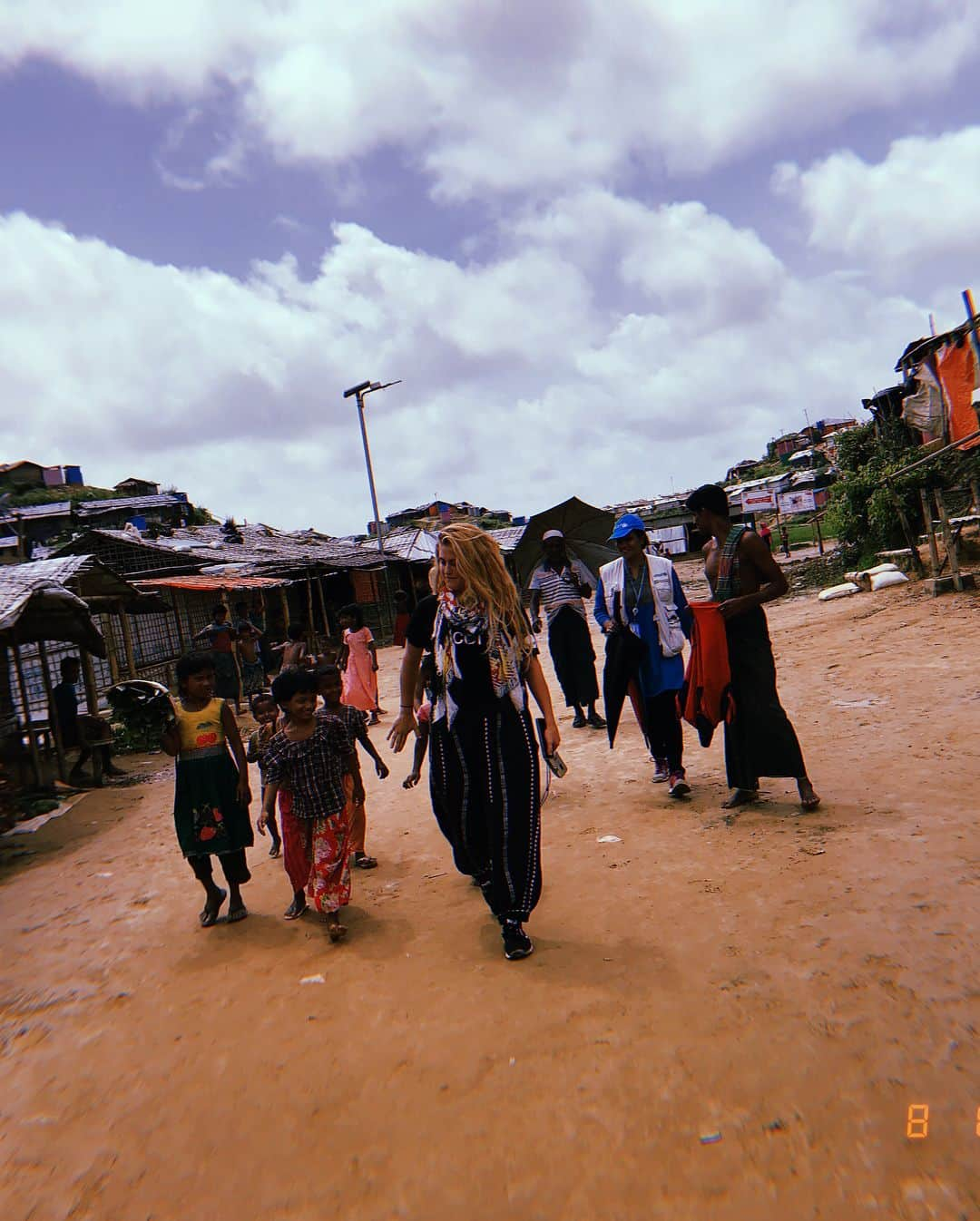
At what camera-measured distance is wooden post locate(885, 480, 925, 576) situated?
1475 centimetres

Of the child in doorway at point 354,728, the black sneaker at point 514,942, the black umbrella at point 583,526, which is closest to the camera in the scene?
the black sneaker at point 514,942

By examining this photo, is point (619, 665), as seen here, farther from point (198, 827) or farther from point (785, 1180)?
point (785, 1180)

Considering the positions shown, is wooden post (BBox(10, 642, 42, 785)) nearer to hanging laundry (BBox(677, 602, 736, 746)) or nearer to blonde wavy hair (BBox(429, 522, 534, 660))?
blonde wavy hair (BBox(429, 522, 534, 660))

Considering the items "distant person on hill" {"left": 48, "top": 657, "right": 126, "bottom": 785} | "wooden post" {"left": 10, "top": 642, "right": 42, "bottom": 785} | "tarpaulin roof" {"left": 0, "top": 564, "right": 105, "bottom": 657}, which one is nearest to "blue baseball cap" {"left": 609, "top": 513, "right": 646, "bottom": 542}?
"tarpaulin roof" {"left": 0, "top": 564, "right": 105, "bottom": 657}

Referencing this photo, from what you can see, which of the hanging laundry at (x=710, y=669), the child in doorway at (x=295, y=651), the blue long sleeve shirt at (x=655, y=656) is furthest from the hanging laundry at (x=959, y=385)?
the child in doorway at (x=295, y=651)

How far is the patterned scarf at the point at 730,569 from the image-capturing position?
4.50m

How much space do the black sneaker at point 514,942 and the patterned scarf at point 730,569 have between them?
2238mm

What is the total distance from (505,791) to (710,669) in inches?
69.0

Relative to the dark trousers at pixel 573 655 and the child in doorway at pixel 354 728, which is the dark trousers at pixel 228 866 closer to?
the child in doorway at pixel 354 728

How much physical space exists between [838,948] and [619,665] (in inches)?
107

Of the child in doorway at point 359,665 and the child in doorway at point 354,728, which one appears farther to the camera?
the child in doorway at point 359,665
